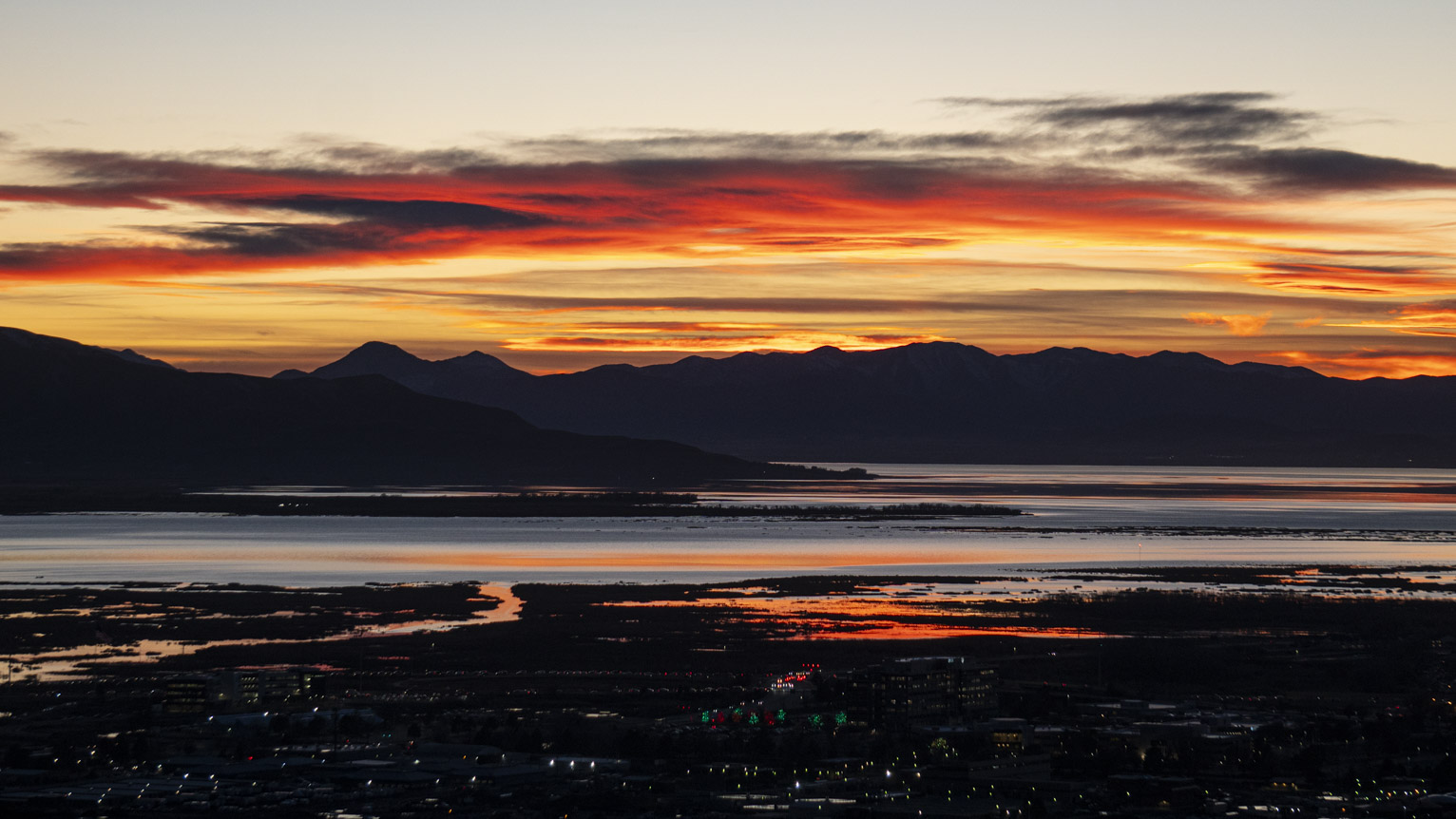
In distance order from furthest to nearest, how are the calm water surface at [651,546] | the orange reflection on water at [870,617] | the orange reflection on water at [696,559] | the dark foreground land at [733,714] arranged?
the orange reflection on water at [696,559], the calm water surface at [651,546], the orange reflection on water at [870,617], the dark foreground land at [733,714]

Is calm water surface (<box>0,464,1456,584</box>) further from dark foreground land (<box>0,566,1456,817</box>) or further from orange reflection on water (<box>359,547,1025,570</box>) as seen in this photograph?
dark foreground land (<box>0,566,1456,817</box>)

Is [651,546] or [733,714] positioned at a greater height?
[651,546]

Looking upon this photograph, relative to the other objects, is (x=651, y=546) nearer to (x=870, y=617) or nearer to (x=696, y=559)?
(x=696, y=559)

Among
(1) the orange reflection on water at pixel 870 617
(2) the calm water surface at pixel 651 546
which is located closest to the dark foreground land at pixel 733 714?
(1) the orange reflection on water at pixel 870 617

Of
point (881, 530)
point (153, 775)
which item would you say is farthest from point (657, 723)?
point (881, 530)

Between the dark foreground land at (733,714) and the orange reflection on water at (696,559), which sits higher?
the orange reflection on water at (696,559)

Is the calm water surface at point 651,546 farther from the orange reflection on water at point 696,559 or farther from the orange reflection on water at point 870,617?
the orange reflection on water at point 870,617

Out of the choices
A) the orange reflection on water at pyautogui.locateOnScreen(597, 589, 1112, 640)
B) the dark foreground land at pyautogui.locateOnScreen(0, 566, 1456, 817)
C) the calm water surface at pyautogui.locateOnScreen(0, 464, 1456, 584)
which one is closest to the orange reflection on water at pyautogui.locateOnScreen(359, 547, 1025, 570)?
the calm water surface at pyautogui.locateOnScreen(0, 464, 1456, 584)

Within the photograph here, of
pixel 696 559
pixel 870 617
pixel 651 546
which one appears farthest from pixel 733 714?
pixel 651 546

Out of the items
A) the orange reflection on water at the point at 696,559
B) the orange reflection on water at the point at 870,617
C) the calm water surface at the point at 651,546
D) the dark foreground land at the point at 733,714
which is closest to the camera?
the dark foreground land at the point at 733,714
